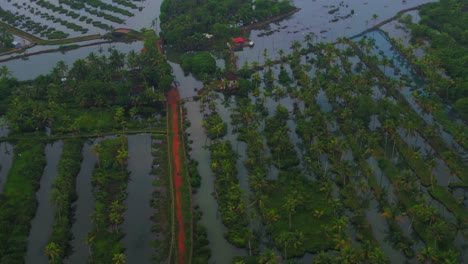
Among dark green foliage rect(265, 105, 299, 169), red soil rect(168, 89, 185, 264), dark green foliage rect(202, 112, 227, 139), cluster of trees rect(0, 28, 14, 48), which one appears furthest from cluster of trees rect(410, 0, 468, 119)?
cluster of trees rect(0, 28, 14, 48)

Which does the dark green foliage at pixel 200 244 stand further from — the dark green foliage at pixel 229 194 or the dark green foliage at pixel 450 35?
the dark green foliage at pixel 450 35

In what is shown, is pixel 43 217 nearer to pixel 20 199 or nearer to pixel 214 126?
pixel 20 199

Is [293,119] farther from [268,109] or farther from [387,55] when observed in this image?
[387,55]

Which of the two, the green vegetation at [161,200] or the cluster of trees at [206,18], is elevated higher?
the cluster of trees at [206,18]

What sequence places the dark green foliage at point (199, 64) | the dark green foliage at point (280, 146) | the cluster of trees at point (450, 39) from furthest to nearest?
the dark green foliage at point (199, 64) < the cluster of trees at point (450, 39) < the dark green foliage at point (280, 146)

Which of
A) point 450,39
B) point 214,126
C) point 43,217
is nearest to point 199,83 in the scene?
point 214,126

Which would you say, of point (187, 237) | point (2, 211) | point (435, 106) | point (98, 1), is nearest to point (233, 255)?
point (187, 237)

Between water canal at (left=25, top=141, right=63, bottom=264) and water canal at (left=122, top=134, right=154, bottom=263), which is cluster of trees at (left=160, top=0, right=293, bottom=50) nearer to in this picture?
water canal at (left=122, top=134, right=154, bottom=263)

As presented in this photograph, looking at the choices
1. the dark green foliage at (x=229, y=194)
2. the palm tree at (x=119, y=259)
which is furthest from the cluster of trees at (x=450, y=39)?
the palm tree at (x=119, y=259)
